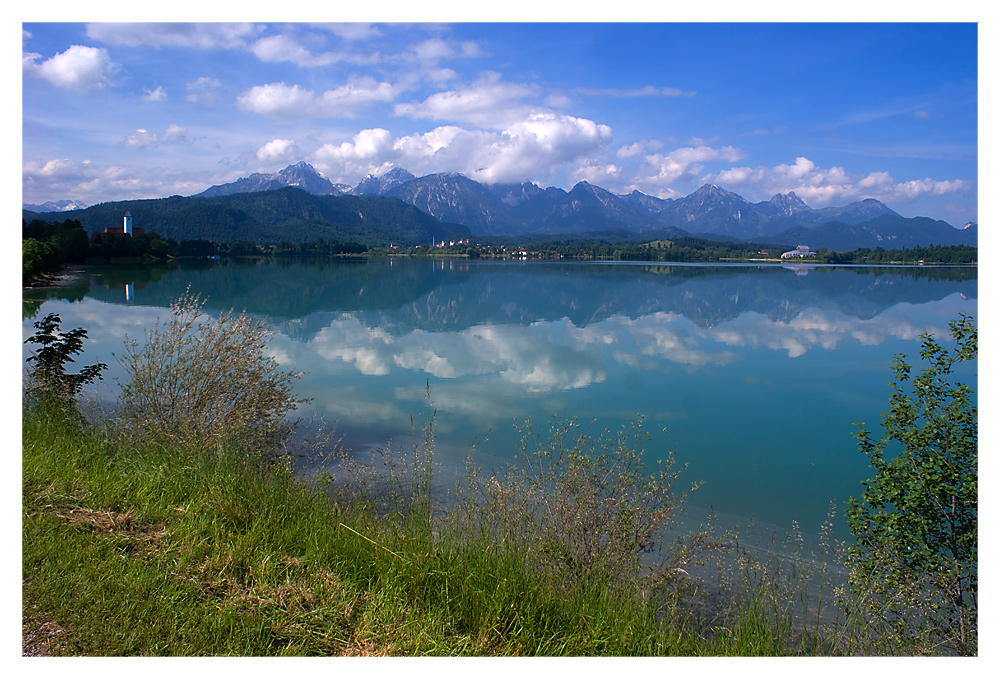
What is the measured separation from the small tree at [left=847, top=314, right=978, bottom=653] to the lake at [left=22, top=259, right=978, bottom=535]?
230cm

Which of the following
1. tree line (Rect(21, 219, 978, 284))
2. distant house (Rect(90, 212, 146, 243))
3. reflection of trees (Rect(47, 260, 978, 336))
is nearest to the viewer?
tree line (Rect(21, 219, 978, 284))

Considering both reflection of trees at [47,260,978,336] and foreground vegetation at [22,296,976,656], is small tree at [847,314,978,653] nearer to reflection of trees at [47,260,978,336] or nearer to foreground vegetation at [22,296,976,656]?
foreground vegetation at [22,296,976,656]

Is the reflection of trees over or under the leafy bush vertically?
over

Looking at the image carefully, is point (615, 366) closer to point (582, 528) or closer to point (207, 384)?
point (207, 384)

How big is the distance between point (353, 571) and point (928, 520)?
4.68 m

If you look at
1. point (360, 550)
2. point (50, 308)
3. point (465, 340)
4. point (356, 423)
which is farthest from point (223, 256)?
point (360, 550)

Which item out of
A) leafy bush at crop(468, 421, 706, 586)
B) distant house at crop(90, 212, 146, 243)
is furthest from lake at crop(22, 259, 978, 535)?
distant house at crop(90, 212, 146, 243)

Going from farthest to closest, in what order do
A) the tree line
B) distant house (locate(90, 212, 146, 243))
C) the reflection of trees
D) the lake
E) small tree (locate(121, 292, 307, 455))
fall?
distant house (locate(90, 212, 146, 243))
the reflection of trees
the tree line
the lake
small tree (locate(121, 292, 307, 455))

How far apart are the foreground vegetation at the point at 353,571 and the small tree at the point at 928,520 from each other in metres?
0.04

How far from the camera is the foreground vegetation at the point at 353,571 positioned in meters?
3.11

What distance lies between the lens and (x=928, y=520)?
187 inches

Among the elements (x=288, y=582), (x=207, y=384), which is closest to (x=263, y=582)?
(x=288, y=582)

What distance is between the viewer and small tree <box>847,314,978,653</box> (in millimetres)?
4613
